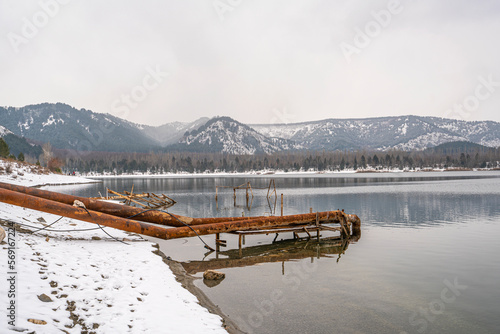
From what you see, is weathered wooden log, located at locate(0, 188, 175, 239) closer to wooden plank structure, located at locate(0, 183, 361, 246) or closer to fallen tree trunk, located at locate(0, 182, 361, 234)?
wooden plank structure, located at locate(0, 183, 361, 246)

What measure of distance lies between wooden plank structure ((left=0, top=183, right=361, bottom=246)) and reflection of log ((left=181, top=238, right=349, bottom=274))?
1275 mm

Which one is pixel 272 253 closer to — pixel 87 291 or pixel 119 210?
pixel 119 210

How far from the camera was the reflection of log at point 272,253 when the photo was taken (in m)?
17.5

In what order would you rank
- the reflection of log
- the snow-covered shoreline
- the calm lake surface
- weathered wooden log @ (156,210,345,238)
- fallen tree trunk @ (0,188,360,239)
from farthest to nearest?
weathered wooden log @ (156,210,345,238) → the reflection of log → fallen tree trunk @ (0,188,360,239) → the calm lake surface → the snow-covered shoreline

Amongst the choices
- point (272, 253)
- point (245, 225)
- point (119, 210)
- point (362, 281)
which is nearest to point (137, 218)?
point (119, 210)

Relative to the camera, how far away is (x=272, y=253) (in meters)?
20.3

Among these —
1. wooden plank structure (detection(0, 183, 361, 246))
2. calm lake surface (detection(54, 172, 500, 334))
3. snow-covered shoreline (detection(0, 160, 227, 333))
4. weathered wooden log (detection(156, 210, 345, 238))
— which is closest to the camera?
snow-covered shoreline (detection(0, 160, 227, 333))

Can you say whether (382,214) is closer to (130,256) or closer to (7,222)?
(130,256)

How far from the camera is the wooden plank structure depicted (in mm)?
15430

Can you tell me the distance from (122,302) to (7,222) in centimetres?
925

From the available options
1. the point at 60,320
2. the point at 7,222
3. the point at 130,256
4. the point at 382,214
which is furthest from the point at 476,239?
the point at 7,222

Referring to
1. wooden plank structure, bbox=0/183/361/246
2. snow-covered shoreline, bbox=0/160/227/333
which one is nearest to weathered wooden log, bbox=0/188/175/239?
wooden plank structure, bbox=0/183/361/246

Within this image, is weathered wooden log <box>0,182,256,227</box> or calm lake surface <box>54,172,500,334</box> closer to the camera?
calm lake surface <box>54,172,500,334</box>

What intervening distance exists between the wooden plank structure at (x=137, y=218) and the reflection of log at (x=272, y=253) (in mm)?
1275
